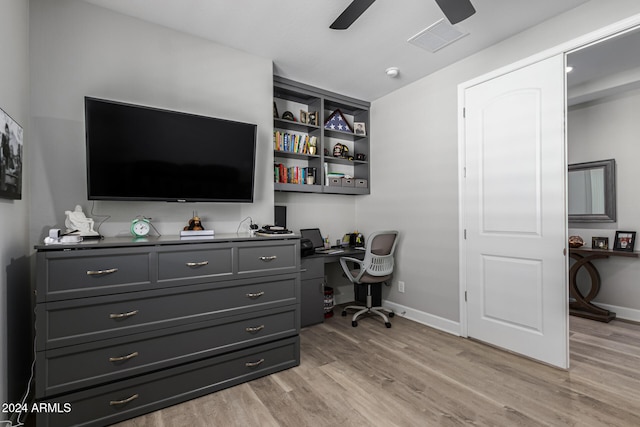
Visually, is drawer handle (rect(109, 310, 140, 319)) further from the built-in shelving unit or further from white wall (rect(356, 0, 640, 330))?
white wall (rect(356, 0, 640, 330))

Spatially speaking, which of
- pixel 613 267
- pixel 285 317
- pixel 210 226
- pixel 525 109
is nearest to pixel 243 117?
pixel 210 226

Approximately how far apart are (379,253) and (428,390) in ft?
4.61

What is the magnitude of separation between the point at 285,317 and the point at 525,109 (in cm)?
259

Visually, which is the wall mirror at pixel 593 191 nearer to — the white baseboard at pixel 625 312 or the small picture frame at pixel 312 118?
the white baseboard at pixel 625 312

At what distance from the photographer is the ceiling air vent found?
2426 mm

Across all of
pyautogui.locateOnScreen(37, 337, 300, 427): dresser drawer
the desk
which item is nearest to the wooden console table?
the desk

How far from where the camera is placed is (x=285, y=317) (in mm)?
2373

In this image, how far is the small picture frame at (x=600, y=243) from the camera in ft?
11.7

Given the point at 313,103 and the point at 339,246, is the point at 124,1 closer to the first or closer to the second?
the point at 313,103

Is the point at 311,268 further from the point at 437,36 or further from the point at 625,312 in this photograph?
the point at 625,312

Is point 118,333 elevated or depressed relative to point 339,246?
depressed

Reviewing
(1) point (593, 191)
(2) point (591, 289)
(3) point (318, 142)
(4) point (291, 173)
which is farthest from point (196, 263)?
(1) point (593, 191)

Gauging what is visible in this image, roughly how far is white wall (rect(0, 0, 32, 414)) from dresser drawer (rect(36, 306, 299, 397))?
0.82ft

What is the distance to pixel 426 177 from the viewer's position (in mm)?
3330
